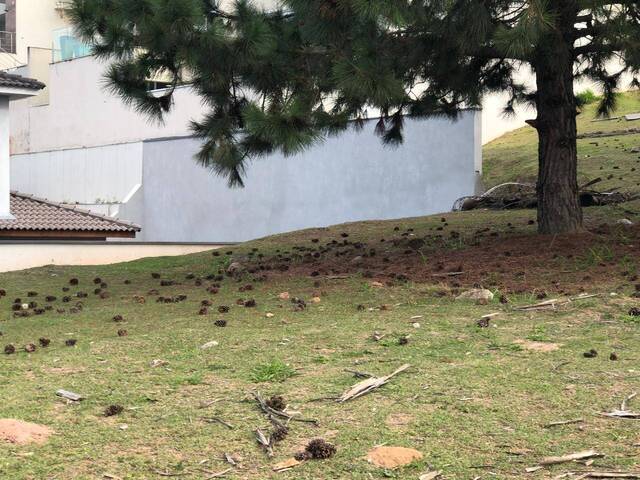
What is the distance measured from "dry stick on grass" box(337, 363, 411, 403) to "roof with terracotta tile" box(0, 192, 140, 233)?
1429cm

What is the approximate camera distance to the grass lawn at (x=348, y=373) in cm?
420

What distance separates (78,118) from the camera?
31.9 meters

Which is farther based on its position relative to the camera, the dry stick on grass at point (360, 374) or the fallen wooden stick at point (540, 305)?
the fallen wooden stick at point (540, 305)

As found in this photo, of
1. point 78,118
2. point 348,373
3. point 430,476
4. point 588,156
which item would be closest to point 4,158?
point 588,156

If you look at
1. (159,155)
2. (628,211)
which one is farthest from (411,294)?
(159,155)

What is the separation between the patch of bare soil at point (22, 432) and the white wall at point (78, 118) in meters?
23.7

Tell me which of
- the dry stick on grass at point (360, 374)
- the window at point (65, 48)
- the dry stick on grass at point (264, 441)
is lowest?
the dry stick on grass at point (264, 441)

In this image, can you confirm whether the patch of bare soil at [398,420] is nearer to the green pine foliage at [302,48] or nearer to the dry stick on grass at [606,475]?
the dry stick on grass at [606,475]

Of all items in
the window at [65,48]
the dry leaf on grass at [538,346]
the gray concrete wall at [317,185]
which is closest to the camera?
the dry leaf on grass at [538,346]

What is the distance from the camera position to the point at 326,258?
1130 cm

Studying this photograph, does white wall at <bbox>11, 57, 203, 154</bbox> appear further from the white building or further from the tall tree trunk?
the tall tree trunk

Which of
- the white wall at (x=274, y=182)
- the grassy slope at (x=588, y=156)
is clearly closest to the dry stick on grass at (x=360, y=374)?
the white wall at (x=274, y=182)

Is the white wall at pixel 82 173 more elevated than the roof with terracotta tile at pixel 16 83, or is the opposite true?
the roof with terracotta tile at pixel 16 83

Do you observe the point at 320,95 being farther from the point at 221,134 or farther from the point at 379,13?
the point at 379,13
